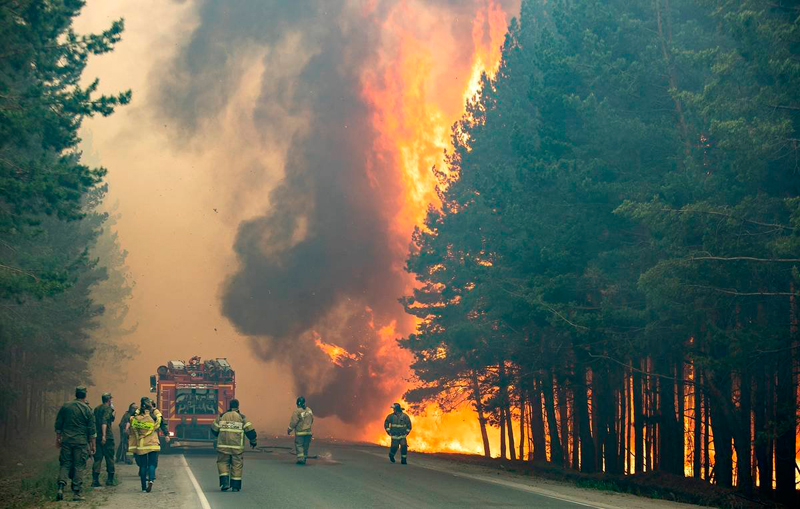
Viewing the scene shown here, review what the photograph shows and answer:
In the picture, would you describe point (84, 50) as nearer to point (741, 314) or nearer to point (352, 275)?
point (741, 314)

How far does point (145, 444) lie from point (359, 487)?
456cm

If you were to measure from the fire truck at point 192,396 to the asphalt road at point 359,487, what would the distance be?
436cm

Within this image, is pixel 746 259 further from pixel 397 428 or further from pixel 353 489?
pixel 397 428

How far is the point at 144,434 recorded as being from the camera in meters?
18.0

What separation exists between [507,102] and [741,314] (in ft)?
50.2

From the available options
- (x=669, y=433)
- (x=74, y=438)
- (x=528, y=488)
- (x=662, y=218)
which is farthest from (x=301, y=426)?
(x=662, y=218)

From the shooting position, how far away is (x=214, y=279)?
89500mm

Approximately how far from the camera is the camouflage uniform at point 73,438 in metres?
16.4

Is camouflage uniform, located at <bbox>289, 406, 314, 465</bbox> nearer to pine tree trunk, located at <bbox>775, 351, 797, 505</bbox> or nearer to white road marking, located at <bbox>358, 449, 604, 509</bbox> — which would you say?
white road marking, located at <bbox>358, 449, 604, 509</bbox>

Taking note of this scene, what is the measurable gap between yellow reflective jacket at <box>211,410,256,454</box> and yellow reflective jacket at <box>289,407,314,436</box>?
647 centimetres

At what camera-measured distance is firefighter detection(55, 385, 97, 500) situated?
16.4 meters

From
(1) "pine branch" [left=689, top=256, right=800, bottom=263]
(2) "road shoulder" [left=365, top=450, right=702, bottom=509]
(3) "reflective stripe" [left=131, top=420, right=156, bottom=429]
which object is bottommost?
(2) "road shoulder" [left=365, top=450, right=702, bottom=509]

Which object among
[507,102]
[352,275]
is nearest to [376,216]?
[352,275]

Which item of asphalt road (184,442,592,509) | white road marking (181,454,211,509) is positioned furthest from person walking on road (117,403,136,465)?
asphalt road (184,442,592,509)
